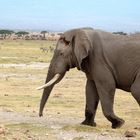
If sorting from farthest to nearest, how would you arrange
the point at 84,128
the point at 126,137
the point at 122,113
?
the point at 122,113 → the point at 84,128 → the point at 126,137

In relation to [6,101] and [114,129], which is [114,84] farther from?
[6,101]

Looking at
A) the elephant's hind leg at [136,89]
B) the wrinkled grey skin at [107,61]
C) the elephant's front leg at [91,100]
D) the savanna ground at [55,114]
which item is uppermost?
the wrinkled grey skin at [107,61]

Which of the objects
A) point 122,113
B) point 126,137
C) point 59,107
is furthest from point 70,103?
point 126,137

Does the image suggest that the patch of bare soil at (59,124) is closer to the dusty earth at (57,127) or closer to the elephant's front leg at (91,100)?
the dusty earth at (57,127)

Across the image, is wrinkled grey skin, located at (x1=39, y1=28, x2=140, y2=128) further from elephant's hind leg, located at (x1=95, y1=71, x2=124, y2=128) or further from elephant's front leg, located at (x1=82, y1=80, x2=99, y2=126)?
elephant's front leg, located at (x1=82, y1=80, x2=99, y2=126)

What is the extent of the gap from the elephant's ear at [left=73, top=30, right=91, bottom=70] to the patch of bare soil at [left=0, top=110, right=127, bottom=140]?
1.57m

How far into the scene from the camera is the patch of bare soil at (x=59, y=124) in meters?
13.4

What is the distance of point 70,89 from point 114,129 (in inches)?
478

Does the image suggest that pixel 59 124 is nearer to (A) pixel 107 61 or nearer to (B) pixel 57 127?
(B) pixel 57 127

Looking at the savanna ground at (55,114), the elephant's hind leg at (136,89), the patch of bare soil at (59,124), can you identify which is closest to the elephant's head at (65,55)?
the patch of bare soil at (59,124)

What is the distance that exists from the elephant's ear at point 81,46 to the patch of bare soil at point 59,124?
1.57 meters

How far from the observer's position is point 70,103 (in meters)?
21.4

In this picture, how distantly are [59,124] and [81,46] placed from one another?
1.98m

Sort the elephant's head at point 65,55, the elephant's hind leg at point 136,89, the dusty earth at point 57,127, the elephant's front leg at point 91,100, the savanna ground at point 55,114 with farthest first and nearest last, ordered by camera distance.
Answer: the elephant's front leg at point 91,100 → the elephant's head at point 65,55 → the elephant's hind leg at point 136,89 → the savanna ground at point 55,114 → the dusty earth at point 57,127
